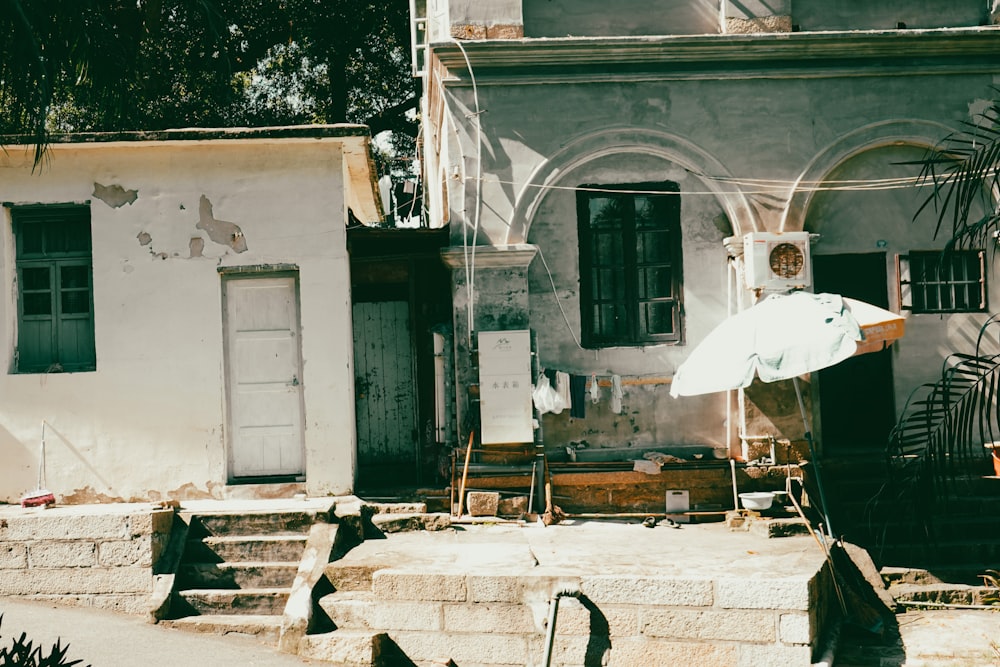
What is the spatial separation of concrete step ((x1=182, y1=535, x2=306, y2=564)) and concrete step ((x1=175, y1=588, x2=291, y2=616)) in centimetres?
51

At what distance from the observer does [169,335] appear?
1080cm

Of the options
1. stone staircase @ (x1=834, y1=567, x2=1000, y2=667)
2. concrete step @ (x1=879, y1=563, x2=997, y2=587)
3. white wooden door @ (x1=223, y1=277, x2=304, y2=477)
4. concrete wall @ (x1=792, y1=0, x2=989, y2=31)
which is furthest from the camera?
concrete wall @ (x1=792, y1=0, x2=989, y2=31)

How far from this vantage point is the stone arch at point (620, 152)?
37.0 ft

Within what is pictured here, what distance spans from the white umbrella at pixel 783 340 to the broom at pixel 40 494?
641cm

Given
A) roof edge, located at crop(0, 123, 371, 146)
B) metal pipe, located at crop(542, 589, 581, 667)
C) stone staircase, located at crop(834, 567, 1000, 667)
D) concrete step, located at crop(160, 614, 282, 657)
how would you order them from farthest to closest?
roof edge, located at crop(0, 123, 371, 146) < concrete step, located at crop(160, 614, 282, 657) < stone staircase, located at crop(834, 567, 1000, 667) < metal pipe, located at crop(542, 589, 581, 667)

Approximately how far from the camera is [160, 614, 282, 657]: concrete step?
8.76 meters

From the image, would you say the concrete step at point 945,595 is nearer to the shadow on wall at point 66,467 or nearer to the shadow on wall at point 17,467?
the shadow on wall at point 66,467

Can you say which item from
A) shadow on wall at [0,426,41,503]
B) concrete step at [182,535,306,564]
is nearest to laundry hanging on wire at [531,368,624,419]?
concrete step at [182,535,306,564]

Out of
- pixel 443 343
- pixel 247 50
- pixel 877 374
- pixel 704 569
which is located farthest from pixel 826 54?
pixel 247 50

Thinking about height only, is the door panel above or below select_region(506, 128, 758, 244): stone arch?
below

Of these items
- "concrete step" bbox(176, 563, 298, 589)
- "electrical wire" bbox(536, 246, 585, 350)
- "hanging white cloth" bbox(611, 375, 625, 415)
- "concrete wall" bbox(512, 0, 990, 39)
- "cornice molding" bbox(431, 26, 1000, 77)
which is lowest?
"concrete step" bbox(176, 563, 298, 589)

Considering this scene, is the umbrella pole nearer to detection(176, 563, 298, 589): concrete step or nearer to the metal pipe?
the metal pipe

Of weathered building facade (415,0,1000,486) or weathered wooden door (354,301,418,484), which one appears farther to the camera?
weathered wooden door (354,301,418,484)

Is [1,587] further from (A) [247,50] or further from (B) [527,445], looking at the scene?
(A) [247,50]
